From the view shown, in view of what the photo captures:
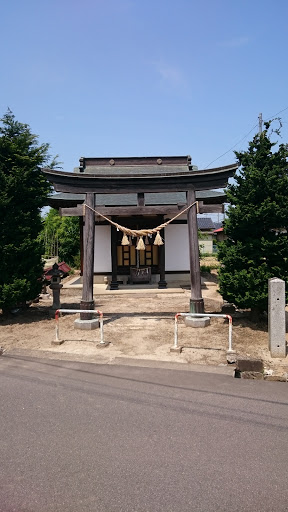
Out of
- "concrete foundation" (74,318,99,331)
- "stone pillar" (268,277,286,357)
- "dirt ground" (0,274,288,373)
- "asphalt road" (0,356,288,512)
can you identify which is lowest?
"asphalt road" (0,356,288,512)

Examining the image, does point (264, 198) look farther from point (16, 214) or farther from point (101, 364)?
point (16, 214)

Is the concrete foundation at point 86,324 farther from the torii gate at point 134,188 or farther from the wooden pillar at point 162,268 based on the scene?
the wooden pillar at point 162,268

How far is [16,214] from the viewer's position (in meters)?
9.99

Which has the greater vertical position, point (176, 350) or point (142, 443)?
point (176, 350)

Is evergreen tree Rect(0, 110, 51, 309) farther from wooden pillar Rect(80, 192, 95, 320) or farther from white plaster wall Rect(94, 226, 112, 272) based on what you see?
white plaster wall Rect(94, 226, 112, 272)

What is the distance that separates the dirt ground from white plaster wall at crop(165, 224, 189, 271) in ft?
22.3

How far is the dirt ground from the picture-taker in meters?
6.79

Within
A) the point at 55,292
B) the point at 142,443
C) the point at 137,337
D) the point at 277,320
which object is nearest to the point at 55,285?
the point at 55,292

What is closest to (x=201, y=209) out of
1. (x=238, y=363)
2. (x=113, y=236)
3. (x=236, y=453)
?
(x=238, y=363)

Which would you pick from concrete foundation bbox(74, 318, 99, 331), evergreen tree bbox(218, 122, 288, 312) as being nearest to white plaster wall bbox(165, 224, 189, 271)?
evergreen tree bbox(218, 122, 288, 312)

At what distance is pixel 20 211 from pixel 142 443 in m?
8.21

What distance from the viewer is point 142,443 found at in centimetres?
365

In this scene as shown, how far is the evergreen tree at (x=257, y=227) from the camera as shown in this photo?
8172 mm

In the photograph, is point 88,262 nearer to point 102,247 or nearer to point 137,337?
point 137,337
